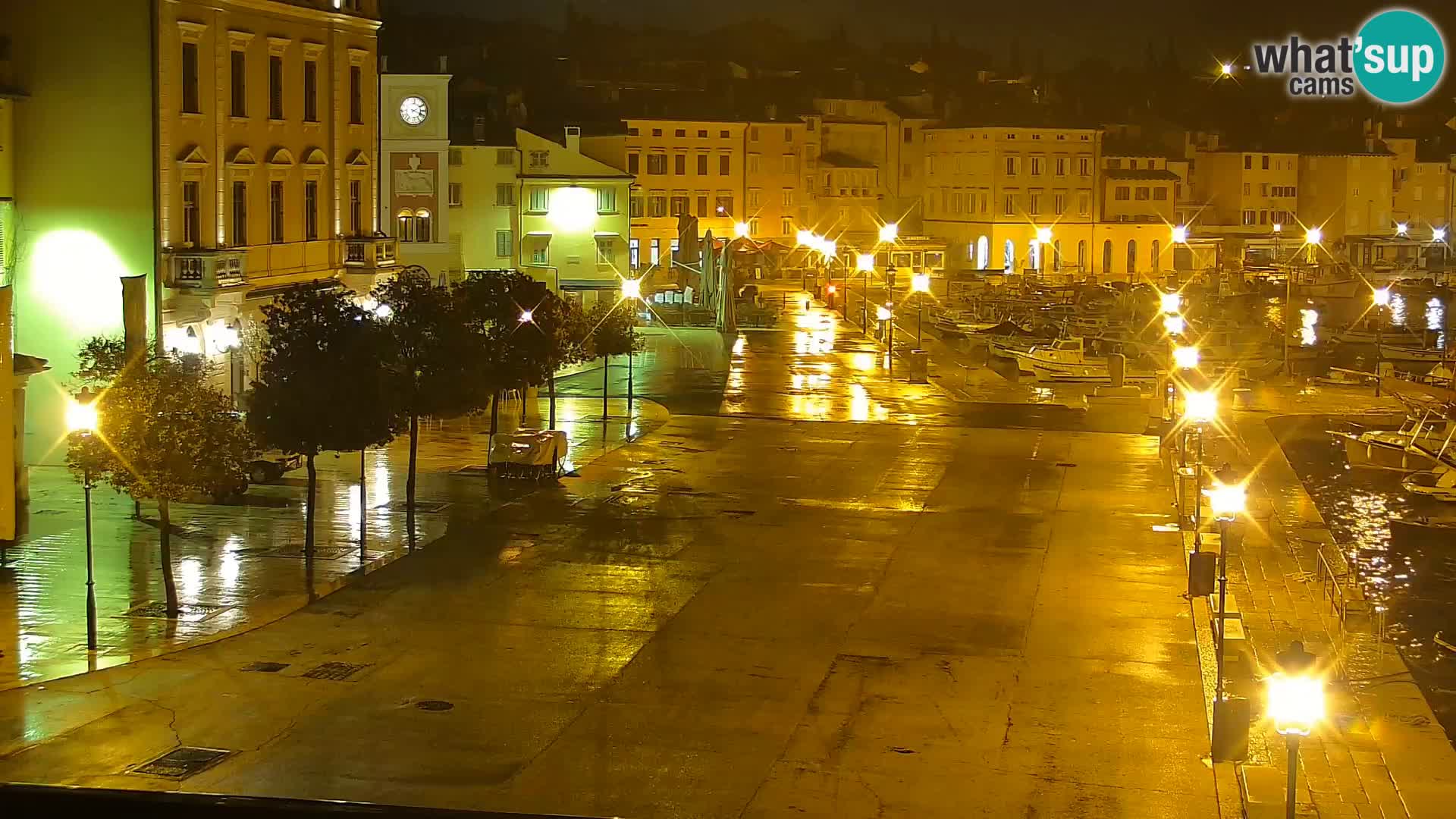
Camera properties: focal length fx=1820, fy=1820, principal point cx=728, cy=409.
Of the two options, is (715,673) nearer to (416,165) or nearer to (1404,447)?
(1404,447)

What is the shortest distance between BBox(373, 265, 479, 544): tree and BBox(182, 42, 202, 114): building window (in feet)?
27.3

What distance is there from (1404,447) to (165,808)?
39929mm

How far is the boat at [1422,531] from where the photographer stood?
1332 inches

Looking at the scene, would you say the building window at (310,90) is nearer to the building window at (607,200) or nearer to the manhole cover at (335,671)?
the manhole cover at (335,671)

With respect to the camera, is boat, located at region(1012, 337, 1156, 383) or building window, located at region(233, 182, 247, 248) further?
boat, located at region(1012, 337, 1156, 383)

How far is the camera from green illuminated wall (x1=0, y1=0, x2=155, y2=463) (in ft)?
120

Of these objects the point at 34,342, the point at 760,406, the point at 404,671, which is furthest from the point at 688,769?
the point at 760,406

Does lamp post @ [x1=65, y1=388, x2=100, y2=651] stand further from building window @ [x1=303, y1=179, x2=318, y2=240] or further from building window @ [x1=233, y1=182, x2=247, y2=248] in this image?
building window @ [x1=303, y1=179, x2=318, y2=240]

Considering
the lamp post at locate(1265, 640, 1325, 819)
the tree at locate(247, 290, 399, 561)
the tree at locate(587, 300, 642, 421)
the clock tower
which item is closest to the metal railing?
the lamp post at locate(1265, 640, 1325, 819)

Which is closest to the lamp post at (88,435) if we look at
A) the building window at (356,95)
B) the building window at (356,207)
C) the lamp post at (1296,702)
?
the lamp post at (1296,702)

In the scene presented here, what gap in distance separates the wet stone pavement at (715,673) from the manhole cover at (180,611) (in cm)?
111

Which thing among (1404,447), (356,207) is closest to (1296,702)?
(1404,447)

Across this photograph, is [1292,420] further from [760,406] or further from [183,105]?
[183,105]

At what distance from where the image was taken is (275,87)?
42.2 metres
